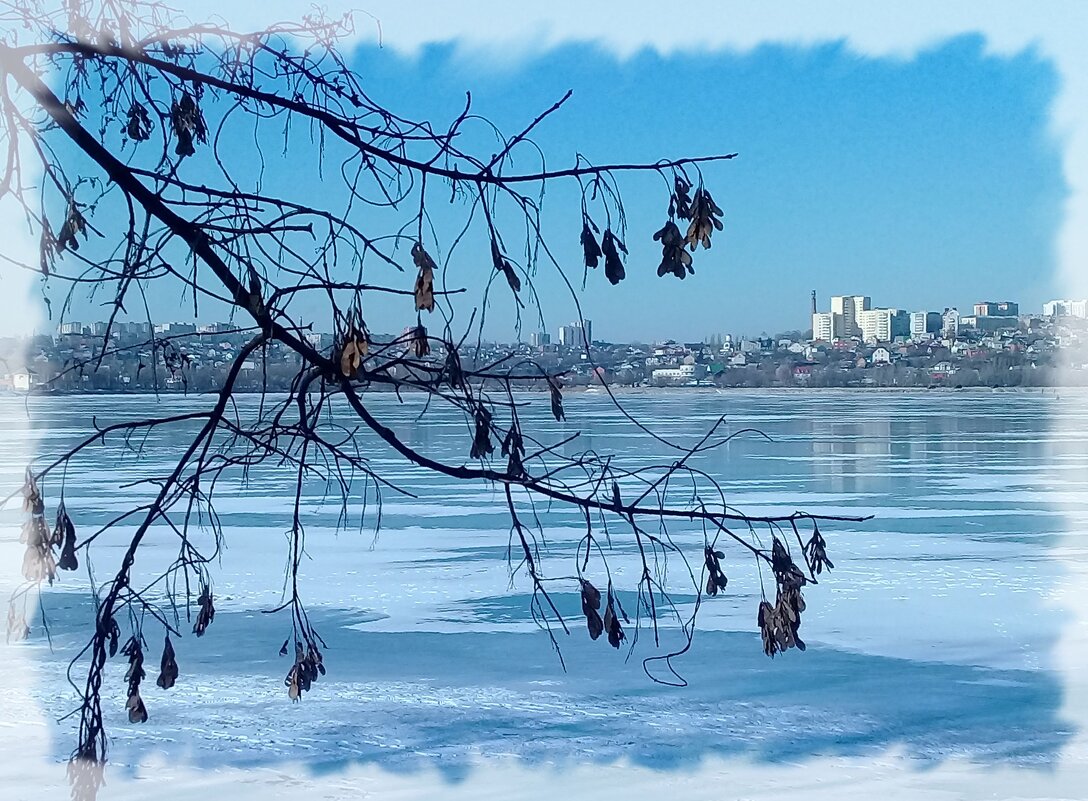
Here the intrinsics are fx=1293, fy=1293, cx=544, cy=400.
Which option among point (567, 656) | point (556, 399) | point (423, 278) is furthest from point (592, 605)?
point (567, 656)

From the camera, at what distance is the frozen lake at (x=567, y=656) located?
314 cm

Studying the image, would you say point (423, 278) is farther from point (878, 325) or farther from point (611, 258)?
point (878, 325)

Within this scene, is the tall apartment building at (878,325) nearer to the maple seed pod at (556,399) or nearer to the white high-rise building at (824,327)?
the white high-rise building at (824,327)

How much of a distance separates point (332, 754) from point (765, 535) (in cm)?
322

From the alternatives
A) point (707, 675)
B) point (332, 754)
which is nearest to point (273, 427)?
point (332, 754)

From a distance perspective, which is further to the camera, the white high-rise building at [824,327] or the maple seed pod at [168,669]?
the white high-rise building at [824,327]

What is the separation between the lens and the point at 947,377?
30781 mm

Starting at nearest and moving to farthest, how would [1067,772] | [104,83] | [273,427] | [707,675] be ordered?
[273,427]
[104,83]
[1067,772]
[707,675]

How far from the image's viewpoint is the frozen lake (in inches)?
124

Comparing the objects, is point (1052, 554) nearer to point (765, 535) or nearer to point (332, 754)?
point (765, 535)

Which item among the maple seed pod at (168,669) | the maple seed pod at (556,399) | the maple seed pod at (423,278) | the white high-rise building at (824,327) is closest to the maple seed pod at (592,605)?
the maple seed pod at (556,399)

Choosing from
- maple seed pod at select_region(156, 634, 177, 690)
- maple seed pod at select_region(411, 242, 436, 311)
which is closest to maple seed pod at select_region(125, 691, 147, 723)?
maple seed pod at select_region(156, 634, 177, 690)

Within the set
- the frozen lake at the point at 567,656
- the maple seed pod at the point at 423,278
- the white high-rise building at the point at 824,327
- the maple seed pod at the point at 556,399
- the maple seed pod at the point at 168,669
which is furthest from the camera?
the white high-rise building at the point at 824,327

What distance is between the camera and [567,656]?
4000mm
